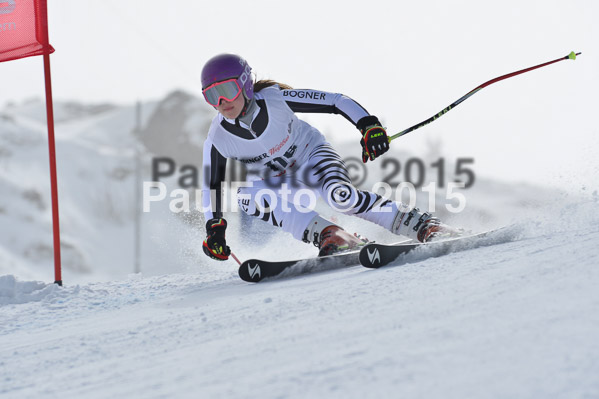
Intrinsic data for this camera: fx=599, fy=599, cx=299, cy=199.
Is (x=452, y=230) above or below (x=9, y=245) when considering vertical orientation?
above

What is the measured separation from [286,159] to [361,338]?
8.23 feet

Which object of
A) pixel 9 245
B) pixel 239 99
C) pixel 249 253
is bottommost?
pixel 9 245

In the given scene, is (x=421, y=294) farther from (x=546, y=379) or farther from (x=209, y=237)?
(x=209, y=237)

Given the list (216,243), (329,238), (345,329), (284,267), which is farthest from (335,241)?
(345,329)

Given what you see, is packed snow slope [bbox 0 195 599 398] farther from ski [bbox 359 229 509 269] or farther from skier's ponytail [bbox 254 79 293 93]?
skier's ponytail [bbox 254 79 293 93]

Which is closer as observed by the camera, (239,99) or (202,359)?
(202,359)

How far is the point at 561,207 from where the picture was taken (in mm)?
4027

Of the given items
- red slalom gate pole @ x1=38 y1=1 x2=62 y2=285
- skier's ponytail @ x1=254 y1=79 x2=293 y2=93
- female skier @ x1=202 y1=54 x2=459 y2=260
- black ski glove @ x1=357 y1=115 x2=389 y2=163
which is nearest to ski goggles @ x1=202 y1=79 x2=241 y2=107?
female skier @ x1=202 y1=54 x2=459 y2=260

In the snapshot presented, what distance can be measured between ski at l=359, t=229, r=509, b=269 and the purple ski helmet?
137 centimetres

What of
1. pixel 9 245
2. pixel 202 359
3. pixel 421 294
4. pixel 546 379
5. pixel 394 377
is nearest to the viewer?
pixel 546 379

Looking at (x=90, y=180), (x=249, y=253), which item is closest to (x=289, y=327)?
(x=249, y=253)

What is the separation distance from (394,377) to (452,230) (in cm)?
246

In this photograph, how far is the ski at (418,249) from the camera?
11.1 ft

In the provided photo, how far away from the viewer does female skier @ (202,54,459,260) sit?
3844mm
